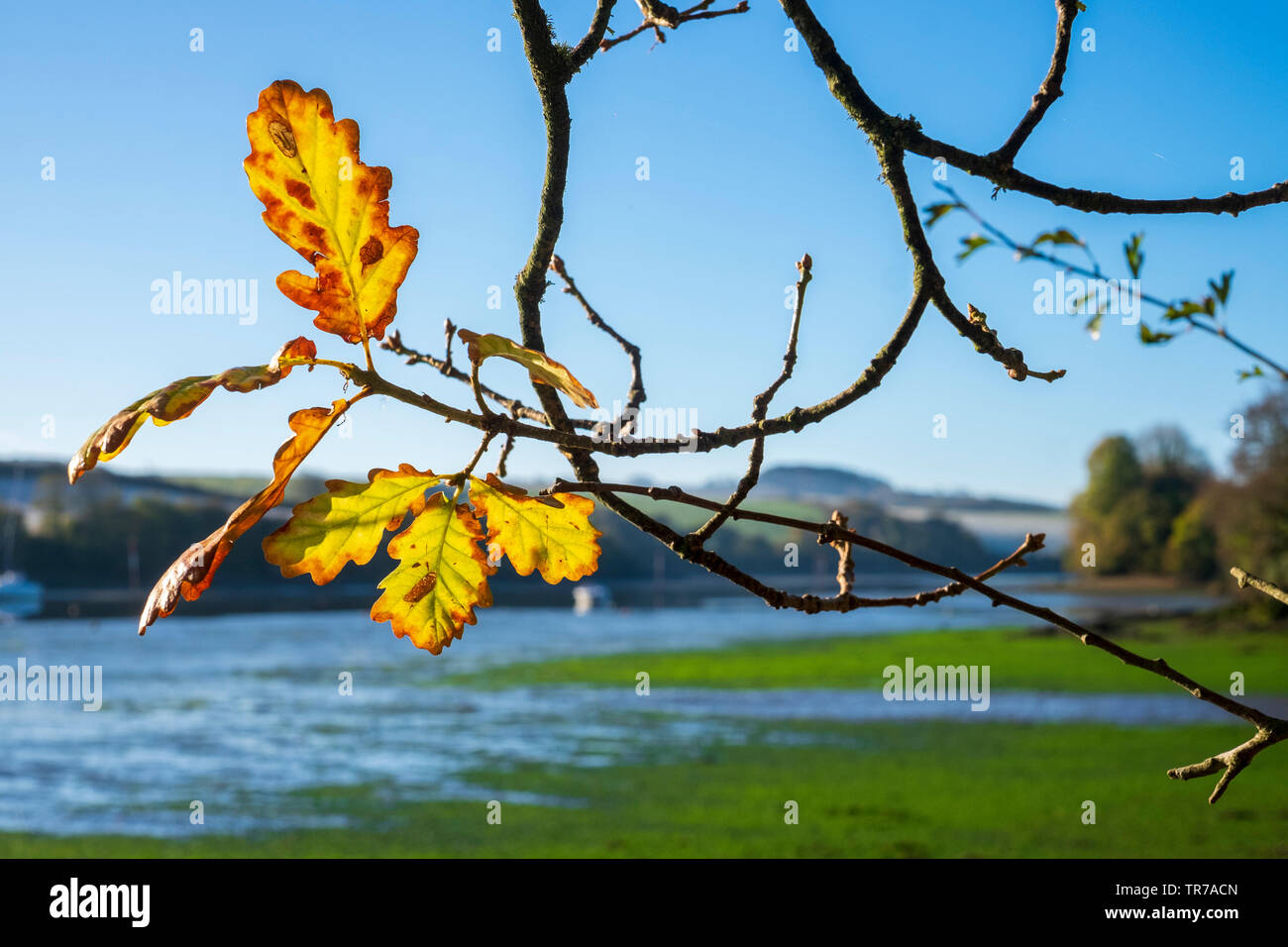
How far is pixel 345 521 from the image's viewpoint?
521mm

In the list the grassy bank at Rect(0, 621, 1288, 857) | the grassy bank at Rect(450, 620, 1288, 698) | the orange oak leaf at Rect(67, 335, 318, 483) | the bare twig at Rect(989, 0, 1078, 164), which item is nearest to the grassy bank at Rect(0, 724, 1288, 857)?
the grassy bank at Rect(0, 621, 1288, 857)

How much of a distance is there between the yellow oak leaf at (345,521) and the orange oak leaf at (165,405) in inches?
3.0

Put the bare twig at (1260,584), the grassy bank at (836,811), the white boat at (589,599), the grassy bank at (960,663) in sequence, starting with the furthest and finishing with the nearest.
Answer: the white boat at (589,599), the grassy bank at (960,663), the grassy bank at (836,811), the bare twig at (1260,584)

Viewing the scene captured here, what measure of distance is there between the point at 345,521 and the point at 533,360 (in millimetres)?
134

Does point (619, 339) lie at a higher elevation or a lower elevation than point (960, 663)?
higher

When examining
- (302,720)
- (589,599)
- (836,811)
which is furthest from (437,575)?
(589,599)

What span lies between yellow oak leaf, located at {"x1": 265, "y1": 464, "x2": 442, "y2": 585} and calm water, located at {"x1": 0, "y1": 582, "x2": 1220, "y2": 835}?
45.7 ft

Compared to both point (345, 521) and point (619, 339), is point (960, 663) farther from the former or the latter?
point (345, 521)

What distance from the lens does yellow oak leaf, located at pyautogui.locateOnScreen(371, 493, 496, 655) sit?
1.81 feet

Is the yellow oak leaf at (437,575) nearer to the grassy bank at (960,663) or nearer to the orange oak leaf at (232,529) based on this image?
the orange oak leaf at (232,529)

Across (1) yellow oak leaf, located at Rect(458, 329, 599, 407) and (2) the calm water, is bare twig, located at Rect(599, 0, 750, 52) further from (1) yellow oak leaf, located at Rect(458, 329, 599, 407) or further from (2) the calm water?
(2) the calm water

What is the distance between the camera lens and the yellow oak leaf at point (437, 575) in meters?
0.55

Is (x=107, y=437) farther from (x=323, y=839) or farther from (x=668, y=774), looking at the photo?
(x=668, y=774)

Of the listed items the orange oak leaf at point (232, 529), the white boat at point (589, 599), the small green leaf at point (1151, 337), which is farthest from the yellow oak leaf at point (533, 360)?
the white boat at point (589, 599)
